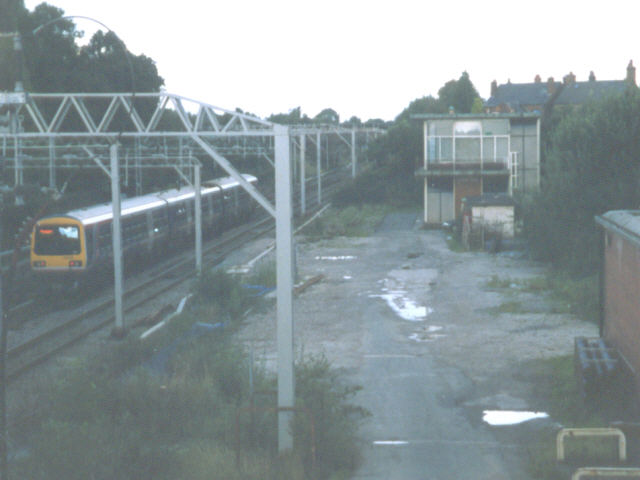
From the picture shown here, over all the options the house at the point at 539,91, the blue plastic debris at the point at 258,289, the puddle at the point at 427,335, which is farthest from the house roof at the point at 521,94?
the puddle at the point at 427,335

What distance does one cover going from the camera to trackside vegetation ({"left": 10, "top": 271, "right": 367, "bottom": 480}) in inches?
328

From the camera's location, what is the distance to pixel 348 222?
1756 inches

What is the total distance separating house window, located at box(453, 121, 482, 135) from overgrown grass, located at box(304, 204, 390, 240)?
21.8 ft

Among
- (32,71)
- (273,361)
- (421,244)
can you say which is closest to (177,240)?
(421,244)

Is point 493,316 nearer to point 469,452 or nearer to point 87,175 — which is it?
point 469,452

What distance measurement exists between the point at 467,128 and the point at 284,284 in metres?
33.4

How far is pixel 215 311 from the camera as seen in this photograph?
20.2 meters

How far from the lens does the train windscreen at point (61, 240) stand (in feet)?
75.1

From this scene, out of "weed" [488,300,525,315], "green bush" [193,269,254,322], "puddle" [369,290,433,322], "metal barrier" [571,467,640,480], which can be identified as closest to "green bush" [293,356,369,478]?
"metal barrier" [571,467,640,480]

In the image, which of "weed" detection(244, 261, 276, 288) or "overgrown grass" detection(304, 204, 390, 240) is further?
"overgrown grass" detection(304, 204, 390, 240)

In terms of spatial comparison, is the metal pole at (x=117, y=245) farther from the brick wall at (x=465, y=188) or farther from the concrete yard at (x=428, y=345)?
the brick wall at (x=465, y=188)

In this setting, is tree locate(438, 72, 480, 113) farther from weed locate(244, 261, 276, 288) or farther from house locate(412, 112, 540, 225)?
weed locate(244, 261, 276, 288)

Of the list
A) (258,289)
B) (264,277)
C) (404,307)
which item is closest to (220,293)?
(258,289)

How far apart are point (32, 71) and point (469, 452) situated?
35.7m
